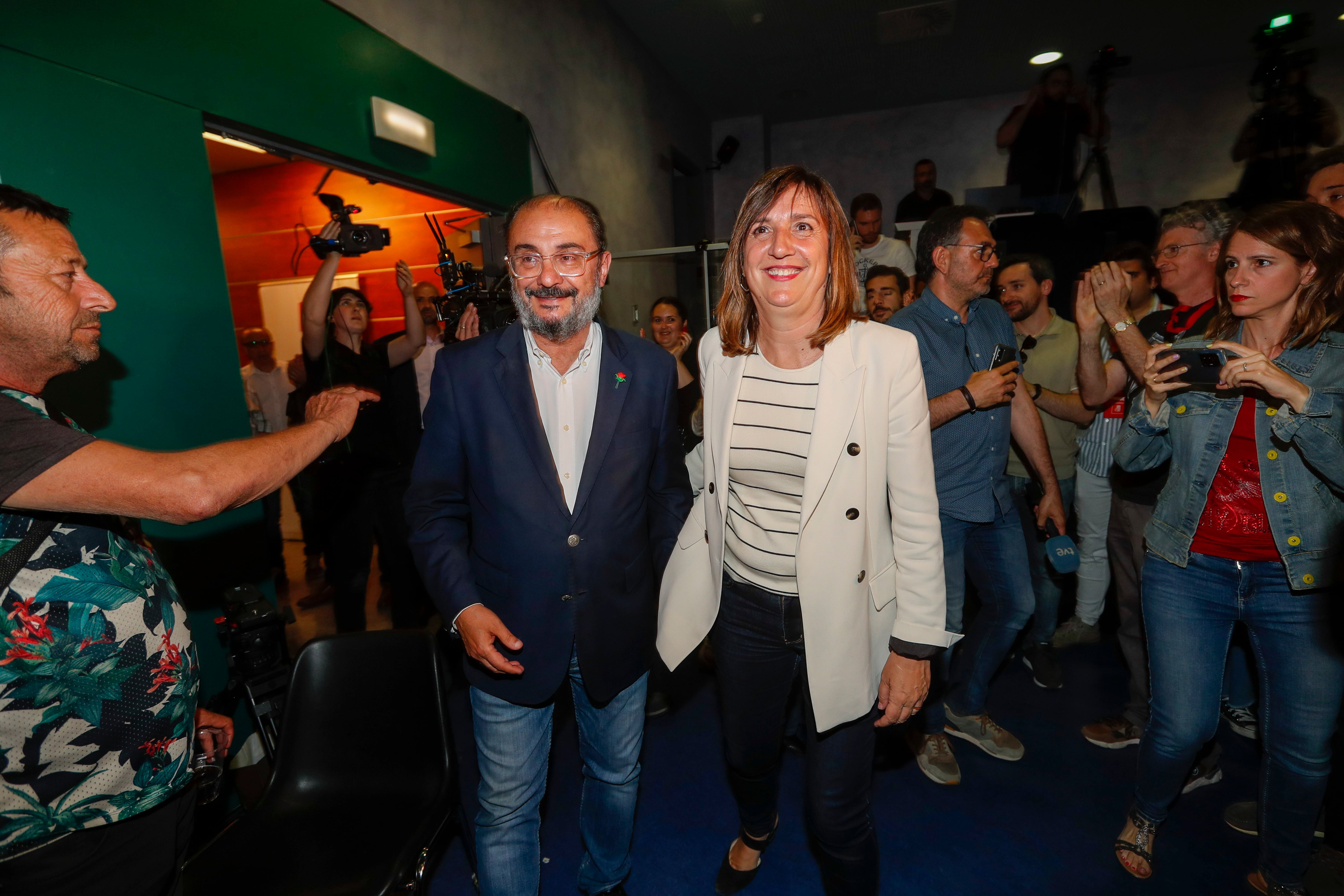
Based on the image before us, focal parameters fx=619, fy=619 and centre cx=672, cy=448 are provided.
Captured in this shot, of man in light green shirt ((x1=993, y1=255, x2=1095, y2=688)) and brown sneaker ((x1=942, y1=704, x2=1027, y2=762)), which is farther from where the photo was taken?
man in light green shirt ((x1=993, y1=255, x2=1095, y2=688))

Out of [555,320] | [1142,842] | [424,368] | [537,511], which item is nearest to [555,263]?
[555,320]

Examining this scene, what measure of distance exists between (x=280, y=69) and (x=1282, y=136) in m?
5.96

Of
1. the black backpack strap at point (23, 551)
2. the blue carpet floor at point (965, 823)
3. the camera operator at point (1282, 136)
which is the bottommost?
the blue carpet floor at point (965, 823)

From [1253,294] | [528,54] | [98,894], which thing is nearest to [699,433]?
[1253,294]

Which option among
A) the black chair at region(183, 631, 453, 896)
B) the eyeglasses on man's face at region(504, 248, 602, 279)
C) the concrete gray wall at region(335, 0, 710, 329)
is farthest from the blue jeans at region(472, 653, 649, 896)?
the concrete gray wall at region(335, 0, 710, 329)

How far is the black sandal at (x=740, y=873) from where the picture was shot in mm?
1955

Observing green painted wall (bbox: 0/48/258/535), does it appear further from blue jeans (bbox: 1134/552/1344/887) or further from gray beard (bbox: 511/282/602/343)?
blue jeans (bbox: 1134/552/1344/887)

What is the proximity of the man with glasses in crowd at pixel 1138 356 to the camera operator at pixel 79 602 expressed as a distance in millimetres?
2499

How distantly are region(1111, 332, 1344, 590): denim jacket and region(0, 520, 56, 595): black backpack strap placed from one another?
2.61 m

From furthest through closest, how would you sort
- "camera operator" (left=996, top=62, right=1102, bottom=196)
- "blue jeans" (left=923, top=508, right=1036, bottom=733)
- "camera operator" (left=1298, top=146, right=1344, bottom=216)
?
"camera operator" (left=996, top=62, right=1102, bottom=196) → "blue jeans" (left=923, top=508, right=1036, bottom=733) → "camera operator" (left=1298, top=146, right=1344, bottom=216)

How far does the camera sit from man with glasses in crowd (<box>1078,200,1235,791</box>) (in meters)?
2.13

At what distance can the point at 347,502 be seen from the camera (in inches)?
121

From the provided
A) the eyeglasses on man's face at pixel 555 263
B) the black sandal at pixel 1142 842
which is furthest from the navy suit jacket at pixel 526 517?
the black sandal at pixel 1142 842

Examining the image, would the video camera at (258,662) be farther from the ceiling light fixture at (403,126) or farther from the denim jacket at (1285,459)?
the denim jacket at (1285,459)
